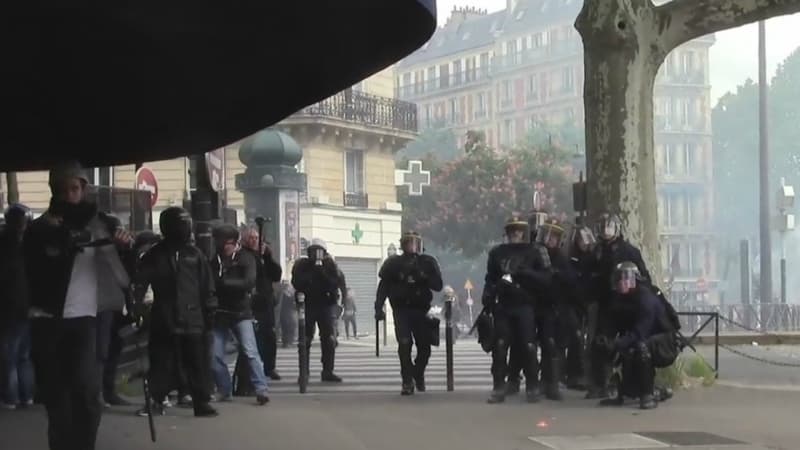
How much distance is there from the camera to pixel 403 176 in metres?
43.4

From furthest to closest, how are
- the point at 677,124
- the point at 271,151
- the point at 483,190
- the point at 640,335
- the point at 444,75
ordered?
the point at 444,75
the point at 677,124
the point at 483,190
the point at 271,151
the point at 640,335

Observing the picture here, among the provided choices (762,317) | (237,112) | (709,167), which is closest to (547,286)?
(237,112)

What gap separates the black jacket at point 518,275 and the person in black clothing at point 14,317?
4.43 metres

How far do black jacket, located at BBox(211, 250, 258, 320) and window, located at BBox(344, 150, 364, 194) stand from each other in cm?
3029

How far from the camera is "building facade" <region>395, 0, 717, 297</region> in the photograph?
67.5m

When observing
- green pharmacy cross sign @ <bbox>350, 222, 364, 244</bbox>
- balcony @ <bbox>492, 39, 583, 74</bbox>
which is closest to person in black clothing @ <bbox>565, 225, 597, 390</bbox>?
green pharmacy cross sign @ <bbox>350, 222, 364, 244</bbox>

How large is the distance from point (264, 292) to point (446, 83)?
79920 millimetres

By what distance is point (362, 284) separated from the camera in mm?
42656

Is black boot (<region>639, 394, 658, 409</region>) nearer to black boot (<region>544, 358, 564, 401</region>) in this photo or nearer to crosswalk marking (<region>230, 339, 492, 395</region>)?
black boot (<region>544, 358, 564, 401</region>)

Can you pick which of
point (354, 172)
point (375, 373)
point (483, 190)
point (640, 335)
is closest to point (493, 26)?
point (483, 190)

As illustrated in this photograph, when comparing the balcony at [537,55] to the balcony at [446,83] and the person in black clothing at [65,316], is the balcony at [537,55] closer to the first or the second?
the balcony at [446,83]

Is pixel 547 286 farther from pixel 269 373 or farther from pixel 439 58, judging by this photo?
pixel 439 58

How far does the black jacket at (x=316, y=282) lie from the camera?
1451cm

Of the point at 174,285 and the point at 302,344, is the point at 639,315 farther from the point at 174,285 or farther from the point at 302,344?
the point at 174,285
